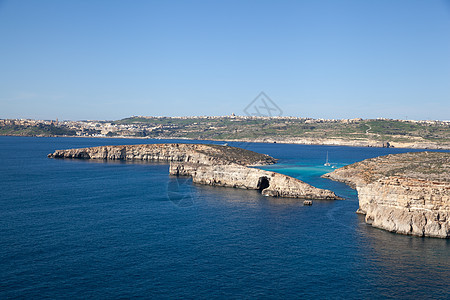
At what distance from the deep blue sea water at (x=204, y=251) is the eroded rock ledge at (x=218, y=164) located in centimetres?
758

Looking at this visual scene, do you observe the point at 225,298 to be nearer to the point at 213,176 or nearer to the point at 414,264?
the point at 414,264

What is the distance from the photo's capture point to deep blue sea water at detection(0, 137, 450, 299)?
3606 cm

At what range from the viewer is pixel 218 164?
141250mm

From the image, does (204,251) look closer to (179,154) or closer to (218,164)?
(218,164)

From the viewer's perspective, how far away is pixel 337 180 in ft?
366

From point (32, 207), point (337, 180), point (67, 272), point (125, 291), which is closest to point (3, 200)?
point (32, 207)

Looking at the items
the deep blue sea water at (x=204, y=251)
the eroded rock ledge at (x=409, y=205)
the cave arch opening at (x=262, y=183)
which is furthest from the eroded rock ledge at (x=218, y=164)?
the eroded rock ledge at (x=409, y=205)

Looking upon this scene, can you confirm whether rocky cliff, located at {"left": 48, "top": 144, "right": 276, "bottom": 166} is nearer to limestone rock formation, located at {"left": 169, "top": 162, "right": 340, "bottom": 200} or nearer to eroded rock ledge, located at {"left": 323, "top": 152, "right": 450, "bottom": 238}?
limestone rock formation, located at {"left": 169, "top": 162, "right": 340, "bottom": 200}

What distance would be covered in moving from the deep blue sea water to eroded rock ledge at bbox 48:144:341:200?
7.58m

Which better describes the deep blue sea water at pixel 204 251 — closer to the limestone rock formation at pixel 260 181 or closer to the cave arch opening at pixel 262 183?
the limestone rock formation at pixel 260 181

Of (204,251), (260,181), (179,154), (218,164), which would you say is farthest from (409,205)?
(179,154)

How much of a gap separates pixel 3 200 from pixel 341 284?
62519 millimetres

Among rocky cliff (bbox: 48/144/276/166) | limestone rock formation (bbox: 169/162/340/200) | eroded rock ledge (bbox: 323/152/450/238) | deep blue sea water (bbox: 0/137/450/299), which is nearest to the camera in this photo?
deep blue sea water (bbox: 0/137/450/299)

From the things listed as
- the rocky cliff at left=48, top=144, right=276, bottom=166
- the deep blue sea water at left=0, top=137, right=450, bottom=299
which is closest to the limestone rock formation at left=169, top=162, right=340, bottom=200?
the deep blue sea water at left=0, top=137, right=450, bottom=299
